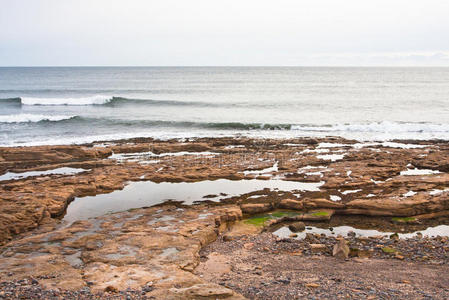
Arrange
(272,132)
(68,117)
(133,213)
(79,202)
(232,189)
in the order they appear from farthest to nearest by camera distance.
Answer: (68,117), (272,132), (232,189), (79,202), (133,213)

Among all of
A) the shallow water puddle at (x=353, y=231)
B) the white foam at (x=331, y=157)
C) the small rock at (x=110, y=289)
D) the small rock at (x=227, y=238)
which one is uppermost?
the white foam at (x=331, y=157)

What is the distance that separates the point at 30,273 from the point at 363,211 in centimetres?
1058

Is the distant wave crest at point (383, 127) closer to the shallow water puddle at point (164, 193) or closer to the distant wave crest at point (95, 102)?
the shallow water puddle at point (164, 193)

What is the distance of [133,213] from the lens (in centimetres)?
1365

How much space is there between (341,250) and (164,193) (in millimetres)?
8094

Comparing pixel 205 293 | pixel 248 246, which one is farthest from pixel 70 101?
pixel 205 293

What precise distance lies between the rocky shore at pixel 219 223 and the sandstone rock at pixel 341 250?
0.26 metres

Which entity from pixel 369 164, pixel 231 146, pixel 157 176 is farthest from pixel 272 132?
pixel 157 176

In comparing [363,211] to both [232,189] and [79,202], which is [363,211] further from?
[79,202]

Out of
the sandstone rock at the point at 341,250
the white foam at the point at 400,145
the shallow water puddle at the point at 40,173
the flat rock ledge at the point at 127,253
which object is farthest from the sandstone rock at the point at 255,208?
the white foam at the point at 400,145

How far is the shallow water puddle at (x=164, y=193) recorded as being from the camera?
574 inches

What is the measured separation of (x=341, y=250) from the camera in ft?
34.2

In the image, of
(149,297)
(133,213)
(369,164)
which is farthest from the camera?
(369,164)

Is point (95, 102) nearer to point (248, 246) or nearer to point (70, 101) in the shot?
point (70, 101)
